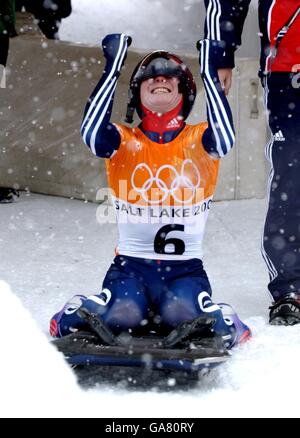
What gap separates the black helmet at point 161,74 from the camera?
4113mm

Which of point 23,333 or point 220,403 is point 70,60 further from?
point 220,403

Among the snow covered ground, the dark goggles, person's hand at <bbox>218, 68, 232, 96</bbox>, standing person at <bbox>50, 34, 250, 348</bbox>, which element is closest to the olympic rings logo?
standing person at <bbox>50, 34, 250, 348</bbox>

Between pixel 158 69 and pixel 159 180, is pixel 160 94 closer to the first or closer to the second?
pixel 158 69

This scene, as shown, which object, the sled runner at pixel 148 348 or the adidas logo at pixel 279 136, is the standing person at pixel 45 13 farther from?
the sled runner at pixel 148 348

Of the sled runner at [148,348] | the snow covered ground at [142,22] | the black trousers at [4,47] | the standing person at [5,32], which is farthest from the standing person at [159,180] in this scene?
the snow covered ground at [142,22]

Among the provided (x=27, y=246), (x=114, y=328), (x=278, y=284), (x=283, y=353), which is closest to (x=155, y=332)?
(x=114, y=328)

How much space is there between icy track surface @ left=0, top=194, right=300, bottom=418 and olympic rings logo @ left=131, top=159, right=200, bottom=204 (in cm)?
65

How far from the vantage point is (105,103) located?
404 cm

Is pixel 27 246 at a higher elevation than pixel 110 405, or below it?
below

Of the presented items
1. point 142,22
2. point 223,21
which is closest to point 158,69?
point 223,21

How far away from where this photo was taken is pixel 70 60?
7.53 metres

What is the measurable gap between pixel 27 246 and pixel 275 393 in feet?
9.22

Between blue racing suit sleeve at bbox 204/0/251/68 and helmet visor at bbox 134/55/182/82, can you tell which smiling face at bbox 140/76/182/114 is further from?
blue racing suit sleeve at bbox 204/0/251/68

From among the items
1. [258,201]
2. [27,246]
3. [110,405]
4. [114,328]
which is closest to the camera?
[110,405]
